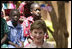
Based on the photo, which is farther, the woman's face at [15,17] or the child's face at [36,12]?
the child's face at [36,12]

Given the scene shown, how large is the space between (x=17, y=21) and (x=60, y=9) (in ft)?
5.57

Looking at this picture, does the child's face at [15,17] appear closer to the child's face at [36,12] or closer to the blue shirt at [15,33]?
the blue shirt at [15,33]

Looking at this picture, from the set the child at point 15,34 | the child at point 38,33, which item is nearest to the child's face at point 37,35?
the child at point 38,33

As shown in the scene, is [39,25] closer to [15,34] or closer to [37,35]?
[37,35]

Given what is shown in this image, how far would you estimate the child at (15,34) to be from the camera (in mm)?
925

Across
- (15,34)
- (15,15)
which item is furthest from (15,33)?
(15,15)

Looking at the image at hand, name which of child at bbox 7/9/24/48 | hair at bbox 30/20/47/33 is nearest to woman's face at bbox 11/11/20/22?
child at bbox 7/9/24/48

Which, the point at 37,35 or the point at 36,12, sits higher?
the point at 36,12

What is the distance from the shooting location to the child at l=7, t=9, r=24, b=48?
925 millimetres

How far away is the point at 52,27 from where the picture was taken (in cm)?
288

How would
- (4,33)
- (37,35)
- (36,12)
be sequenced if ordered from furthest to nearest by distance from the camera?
(36,12) → (37,35) → (4,33)

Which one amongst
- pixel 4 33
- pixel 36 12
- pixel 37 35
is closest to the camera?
pixel 4 33

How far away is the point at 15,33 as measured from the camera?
0.94 meters

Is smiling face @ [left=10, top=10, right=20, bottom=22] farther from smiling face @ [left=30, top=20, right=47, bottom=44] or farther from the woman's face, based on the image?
smiling face @ [left=30, top=20, right=47, bottom=44]
